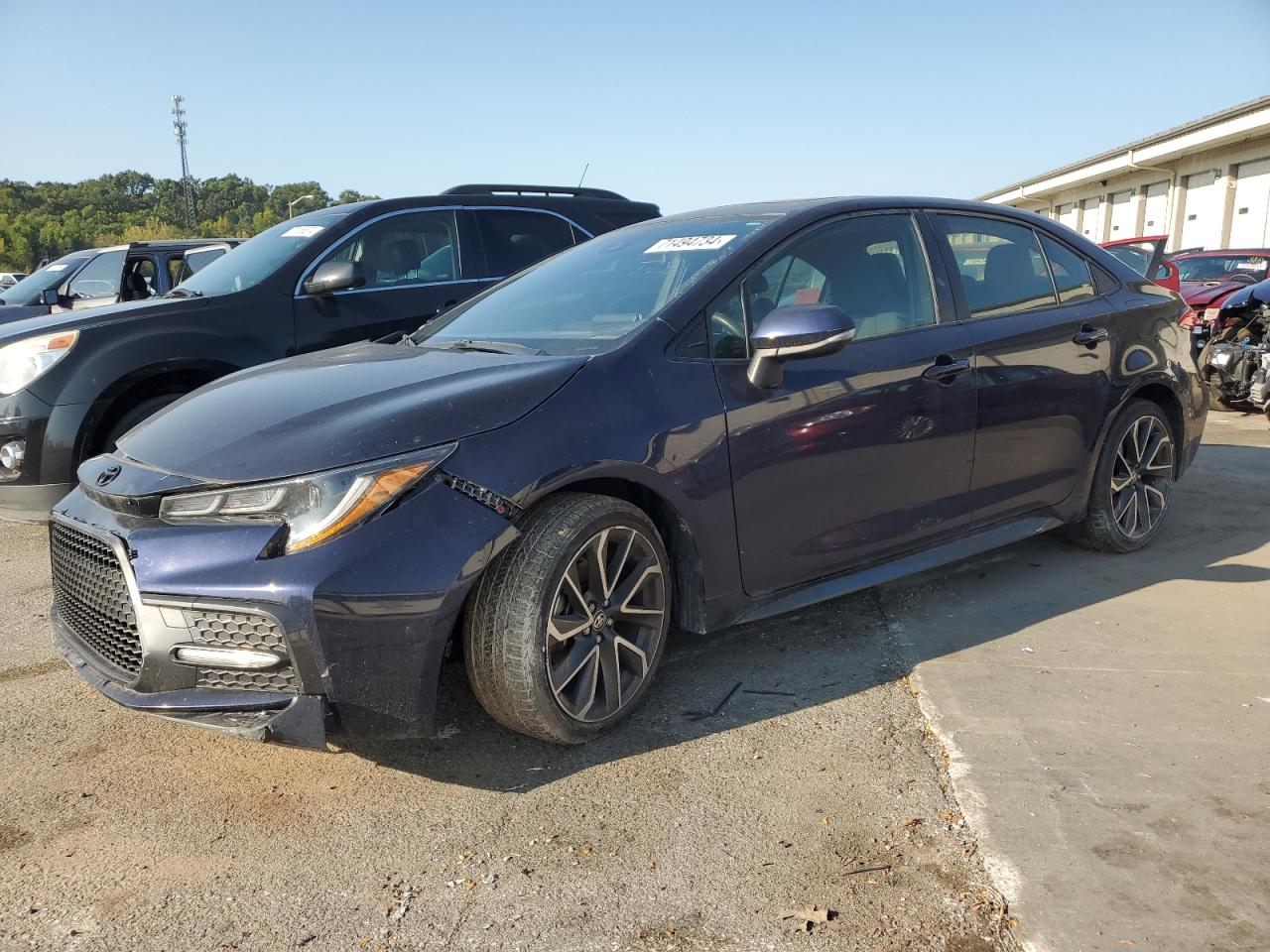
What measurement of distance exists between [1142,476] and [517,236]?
4.01m

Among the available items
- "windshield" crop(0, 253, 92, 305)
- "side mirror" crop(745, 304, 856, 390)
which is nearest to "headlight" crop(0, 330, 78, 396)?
"side mirror" crop(745, 304, 856, 390)

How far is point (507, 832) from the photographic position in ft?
8.55

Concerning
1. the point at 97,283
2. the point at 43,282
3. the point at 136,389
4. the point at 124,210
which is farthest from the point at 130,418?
the point at 124,210

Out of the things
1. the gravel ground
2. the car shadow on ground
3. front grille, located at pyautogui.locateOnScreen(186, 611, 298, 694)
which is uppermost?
front grille, located at pyautogui.locateOnScreen(186, 611, 298, 694)

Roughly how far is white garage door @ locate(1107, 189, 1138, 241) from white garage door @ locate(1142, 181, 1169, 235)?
885 millimetres

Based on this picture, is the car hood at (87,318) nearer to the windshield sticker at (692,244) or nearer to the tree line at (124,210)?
the windshield sticker at (692,244)

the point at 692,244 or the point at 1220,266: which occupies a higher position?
the point at 692,244

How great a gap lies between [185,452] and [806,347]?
186 centimetres

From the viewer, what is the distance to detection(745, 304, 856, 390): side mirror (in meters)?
3.15

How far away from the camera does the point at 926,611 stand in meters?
4.16

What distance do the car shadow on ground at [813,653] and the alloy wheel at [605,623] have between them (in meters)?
0.19

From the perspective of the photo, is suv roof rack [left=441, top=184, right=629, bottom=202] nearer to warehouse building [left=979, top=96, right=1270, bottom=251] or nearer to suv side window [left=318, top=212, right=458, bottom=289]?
suv side window [left=318, top=212, right=458, bottom=289]

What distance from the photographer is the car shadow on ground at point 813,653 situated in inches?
119

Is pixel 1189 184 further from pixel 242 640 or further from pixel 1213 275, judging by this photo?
pixel 242 640
